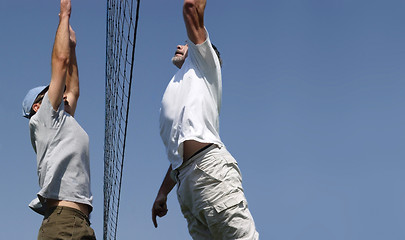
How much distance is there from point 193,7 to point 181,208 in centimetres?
112

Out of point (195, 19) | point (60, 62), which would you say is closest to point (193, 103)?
point (195, 19)

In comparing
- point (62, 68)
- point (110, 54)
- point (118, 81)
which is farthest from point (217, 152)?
point (110, 54)

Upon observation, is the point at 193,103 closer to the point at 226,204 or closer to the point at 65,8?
the point at 226,204

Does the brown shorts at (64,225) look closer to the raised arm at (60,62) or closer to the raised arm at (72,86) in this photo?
the raised arm at (60,62)

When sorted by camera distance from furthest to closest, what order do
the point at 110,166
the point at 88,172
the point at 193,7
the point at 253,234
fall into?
the point at 110,166 → the point at 88,172 → the point at 193,7 → the point at 253,234

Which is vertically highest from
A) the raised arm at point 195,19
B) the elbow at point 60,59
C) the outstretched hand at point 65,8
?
the outstretched hand at point 65,8

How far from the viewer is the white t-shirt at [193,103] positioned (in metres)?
3.35

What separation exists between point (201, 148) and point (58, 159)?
830 mm

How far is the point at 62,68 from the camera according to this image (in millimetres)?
3562

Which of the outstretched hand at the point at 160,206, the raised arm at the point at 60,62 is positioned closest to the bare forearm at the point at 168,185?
the outstretched hand at the point at 160,206

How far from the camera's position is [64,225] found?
3.34 meters

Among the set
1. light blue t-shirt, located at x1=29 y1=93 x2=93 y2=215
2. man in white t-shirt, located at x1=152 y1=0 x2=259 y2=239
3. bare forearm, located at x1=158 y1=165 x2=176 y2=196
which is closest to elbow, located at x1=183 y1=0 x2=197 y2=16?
man in white t-shirt, located at x1=152 y1=0 x2=259 y2=239

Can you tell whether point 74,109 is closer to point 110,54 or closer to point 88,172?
point 88,172

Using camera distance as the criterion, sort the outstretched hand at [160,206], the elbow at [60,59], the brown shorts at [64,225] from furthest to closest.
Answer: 1. the outstretched hand at [160,206]
2. the elbow at [60,59]
3. the brown shorts at [64,225]
